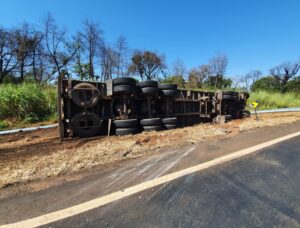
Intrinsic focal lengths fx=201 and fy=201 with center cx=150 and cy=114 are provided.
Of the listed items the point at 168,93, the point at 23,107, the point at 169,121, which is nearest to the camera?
the point at 169,121

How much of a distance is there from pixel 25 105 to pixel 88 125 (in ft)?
19.1

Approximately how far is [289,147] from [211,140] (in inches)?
69.1

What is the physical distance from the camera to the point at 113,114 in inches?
283

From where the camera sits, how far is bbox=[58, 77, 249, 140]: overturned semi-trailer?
20.6 ft

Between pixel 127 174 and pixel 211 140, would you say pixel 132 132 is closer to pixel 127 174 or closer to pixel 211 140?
pixel 211 140

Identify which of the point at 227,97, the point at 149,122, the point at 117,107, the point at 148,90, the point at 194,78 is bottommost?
the point at 149,122

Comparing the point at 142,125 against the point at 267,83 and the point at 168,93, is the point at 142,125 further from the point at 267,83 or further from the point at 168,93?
the point at 267,83

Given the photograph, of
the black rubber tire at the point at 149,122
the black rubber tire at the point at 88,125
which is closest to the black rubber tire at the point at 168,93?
the black rubber tire at the point at 149,122

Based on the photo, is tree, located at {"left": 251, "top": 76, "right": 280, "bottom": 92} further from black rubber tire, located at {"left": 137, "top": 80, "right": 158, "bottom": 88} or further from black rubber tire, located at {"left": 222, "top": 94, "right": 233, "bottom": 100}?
black rubber tire, located at {"left": 137, "top": 80, "right": 158, "bottom": 88}

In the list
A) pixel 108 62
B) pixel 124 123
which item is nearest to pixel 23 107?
pixel 124 123

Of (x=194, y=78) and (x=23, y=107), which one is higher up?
(x=194, y=78)

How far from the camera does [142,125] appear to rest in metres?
7.28

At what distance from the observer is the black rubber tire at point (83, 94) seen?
628 cm

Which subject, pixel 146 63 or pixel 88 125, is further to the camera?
pixel 146 63
